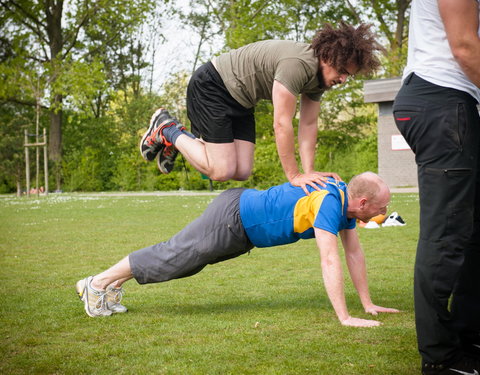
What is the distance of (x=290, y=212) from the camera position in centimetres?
401

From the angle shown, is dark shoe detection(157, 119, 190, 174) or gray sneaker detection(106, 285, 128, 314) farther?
dark shoe detection(157, 119, 190, 174)

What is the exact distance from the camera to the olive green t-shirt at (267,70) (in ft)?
14.3

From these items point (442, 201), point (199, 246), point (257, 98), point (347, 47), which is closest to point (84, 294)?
point (199, 246)

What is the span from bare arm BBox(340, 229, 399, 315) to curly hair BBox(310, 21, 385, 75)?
1190 millimetres

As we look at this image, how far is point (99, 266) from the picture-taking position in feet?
21.2

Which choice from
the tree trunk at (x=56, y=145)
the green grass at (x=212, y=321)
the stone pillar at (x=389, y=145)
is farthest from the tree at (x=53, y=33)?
the green grass at (x=212, y=321)

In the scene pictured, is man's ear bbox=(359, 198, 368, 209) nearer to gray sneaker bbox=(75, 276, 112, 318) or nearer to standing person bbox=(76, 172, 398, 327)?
standing person bbox=(76, 172, 398, 327)

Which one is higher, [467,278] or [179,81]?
[179,81]

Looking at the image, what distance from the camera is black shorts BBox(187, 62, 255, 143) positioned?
5.00m

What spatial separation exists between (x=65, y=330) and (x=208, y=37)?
111 ft

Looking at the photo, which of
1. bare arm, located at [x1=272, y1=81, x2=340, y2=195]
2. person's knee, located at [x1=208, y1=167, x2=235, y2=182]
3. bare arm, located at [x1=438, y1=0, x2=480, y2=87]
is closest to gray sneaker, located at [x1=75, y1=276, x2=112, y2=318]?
person's knee, located at [x1=208, y1=167, x2=235, y2=182]

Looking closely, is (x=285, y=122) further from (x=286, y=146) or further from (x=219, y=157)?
(x=219, y=157)

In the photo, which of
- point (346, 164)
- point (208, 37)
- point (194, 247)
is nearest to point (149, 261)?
point (194, 247)

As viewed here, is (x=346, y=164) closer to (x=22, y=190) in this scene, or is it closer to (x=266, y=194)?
(x=22, y=190)
